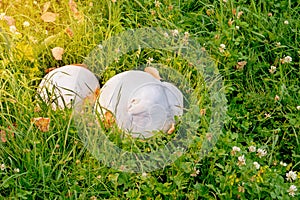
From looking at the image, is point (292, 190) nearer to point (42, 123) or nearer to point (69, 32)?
point (42, 123)

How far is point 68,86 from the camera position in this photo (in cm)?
292

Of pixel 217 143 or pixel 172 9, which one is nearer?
pixel 217 143

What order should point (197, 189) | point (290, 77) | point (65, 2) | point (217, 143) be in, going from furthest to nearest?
point (65, 2) → point (290, 77) → point (217, 143) → point (197, 189)

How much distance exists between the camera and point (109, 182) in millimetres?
2568

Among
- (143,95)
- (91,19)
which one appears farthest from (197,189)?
(91,19)

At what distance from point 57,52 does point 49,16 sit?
1.03ft

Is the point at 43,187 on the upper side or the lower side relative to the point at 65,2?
lower

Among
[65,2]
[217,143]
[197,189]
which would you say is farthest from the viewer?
[65,2]

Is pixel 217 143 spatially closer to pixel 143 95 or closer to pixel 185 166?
pixel 185 166

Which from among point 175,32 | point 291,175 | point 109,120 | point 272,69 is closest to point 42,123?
point 109,120

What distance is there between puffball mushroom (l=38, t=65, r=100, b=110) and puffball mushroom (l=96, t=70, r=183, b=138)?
0.11 meters

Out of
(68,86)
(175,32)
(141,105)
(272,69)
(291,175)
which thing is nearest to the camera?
(291,175)

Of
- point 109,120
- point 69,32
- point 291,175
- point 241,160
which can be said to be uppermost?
point 69,32

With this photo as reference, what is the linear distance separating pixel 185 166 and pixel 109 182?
1.14ft
